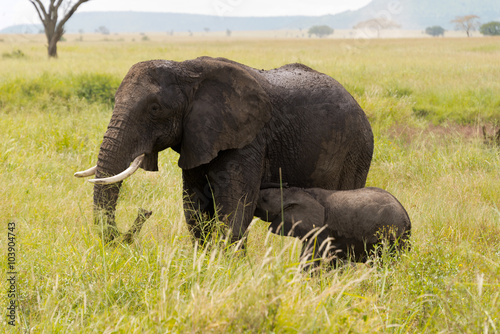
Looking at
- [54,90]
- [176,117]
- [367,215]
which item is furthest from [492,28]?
[176,117]

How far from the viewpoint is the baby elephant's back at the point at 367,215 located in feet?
13.4

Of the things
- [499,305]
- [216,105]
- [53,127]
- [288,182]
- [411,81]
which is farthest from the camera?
[411,81]

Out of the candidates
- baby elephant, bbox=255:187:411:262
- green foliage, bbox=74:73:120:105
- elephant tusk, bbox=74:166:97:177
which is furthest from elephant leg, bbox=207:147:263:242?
green foliage, bbox=74:73:120:105

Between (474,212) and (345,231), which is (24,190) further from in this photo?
(474,212)

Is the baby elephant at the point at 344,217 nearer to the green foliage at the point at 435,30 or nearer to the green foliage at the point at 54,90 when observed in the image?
the green foliage at the point at 54,90

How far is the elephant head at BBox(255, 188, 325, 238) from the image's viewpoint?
420 centimetres

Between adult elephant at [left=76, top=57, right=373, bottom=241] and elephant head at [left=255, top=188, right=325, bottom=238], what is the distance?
169 mm

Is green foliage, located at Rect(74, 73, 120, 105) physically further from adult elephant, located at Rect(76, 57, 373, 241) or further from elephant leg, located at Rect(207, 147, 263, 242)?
elephant leg, located at Rect(207, 147, 263, 242)

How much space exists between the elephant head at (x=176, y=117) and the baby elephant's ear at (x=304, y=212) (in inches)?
22.5

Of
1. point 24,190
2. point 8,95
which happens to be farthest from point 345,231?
point 8,95

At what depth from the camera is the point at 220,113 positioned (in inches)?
158

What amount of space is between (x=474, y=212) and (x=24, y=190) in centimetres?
458

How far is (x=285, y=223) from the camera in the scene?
4.29 meters

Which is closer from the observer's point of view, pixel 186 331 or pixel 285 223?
pixel 186 331
